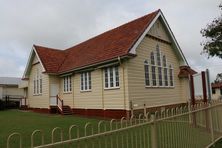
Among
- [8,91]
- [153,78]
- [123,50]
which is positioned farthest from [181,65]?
[8,91]

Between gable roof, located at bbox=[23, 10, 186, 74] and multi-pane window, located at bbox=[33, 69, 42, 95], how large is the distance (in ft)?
8.76

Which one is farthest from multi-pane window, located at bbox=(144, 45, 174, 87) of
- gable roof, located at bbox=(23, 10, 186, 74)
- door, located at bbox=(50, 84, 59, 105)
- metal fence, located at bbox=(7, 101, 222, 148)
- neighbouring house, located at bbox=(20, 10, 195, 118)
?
door, located at bbox=(50, 84, 59, 105)

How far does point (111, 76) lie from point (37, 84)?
12955 millimetres

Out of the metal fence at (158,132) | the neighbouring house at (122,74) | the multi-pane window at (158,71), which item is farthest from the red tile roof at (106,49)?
the metal fence at (158,132)

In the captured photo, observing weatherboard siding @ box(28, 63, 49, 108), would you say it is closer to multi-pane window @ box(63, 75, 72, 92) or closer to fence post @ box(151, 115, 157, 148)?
multi-pane window @ box(63, 75, 72, 92)

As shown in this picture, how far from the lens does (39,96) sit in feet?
93.5

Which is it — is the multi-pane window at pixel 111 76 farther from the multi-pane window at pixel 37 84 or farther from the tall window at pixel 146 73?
the multi-pane window at pixel 37 84

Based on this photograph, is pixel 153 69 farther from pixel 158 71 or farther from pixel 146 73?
pixel 146 73

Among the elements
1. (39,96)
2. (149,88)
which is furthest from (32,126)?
(39,96)

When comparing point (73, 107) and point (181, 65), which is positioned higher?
point (181, 65)

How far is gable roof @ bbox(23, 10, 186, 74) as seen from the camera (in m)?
18.4

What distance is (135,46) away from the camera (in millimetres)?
17844

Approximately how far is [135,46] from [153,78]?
13.3 feet

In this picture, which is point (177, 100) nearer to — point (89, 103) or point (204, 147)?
point (89, 103)
